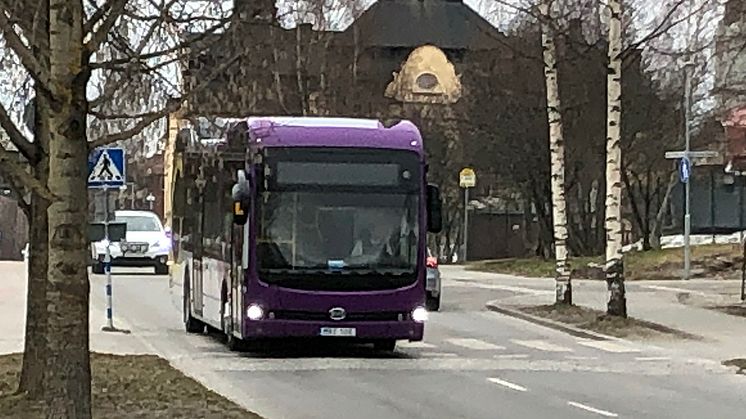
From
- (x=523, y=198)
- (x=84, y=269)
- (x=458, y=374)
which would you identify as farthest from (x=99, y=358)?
(x=523, y=198)

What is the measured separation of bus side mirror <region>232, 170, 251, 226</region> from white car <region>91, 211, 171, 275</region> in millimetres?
24933

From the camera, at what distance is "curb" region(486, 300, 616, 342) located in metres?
26.3

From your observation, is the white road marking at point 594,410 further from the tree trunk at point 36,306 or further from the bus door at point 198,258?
the bus door at point 198,258

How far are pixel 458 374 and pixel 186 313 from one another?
7.53m

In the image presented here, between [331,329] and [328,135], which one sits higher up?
[328,135]

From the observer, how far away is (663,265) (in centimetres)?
4522

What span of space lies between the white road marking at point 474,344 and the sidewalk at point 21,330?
4776mm

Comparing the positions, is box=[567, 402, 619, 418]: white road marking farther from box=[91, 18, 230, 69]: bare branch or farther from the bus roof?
box=[91, 18, 230, 69]: bare branch

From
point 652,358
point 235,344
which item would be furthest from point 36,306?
point 652,358

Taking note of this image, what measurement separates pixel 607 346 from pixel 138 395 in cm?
1128

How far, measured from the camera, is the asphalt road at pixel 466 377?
15852mm

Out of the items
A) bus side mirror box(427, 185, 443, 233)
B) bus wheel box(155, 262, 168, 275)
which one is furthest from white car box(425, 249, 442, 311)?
bus wheel box(155, 262, 168, 275)

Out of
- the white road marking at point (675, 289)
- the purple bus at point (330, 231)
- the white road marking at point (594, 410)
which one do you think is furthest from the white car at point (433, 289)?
the white road marking at point (594, 410)

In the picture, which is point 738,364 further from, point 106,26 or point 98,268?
point 98,268
